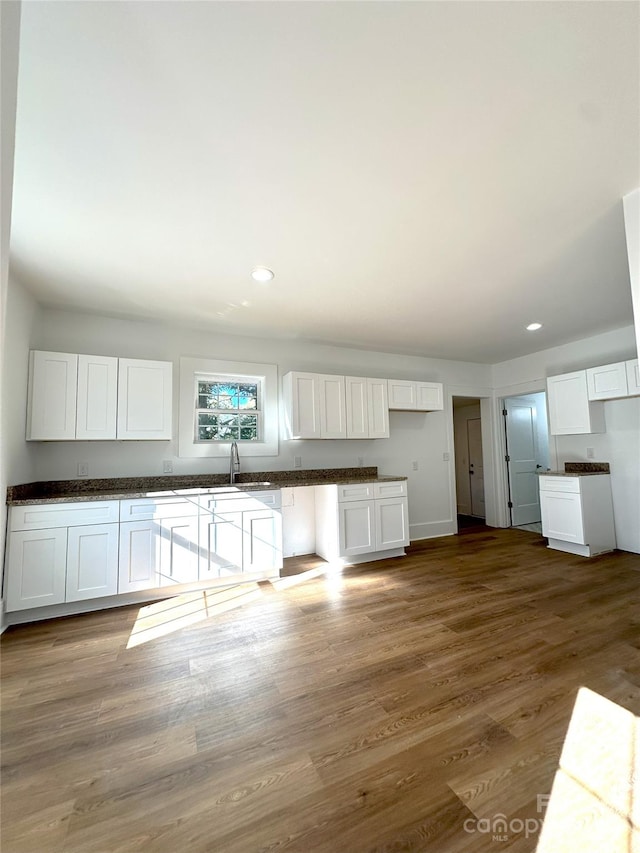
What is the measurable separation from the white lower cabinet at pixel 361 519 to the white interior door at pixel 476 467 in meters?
2.90

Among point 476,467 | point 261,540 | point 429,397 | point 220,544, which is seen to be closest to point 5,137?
point 220,544

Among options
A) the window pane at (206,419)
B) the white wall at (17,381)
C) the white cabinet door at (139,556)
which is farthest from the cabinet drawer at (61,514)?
the window pane at (206,419)

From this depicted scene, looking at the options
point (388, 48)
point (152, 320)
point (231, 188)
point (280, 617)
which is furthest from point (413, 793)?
point (152, 320)

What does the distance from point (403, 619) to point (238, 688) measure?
1285 millimetres

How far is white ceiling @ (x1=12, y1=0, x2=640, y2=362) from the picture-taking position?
1.16m

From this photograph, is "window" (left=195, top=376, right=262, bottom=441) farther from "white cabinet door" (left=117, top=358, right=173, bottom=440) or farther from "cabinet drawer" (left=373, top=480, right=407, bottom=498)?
"cabinet drawer" (left=373, top=480, right=407, bottom=498)

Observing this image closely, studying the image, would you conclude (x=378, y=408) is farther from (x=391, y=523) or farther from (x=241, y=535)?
(x=241, y=535)

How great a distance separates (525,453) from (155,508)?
556 centimetres

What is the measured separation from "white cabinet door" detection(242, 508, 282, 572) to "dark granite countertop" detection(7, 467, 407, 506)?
28 cm

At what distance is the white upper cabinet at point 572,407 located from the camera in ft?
13.8

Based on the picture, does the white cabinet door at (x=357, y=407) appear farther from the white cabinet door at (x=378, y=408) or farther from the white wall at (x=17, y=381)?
the white wall at (x=17, y=381)

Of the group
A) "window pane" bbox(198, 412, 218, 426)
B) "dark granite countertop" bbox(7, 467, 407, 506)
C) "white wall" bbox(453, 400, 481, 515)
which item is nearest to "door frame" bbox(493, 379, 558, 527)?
"white wall" bbox(453, 400, 481, 515)

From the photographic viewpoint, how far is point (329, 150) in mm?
1616

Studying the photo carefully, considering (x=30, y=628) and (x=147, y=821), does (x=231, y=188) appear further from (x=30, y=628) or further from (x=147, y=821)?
(x=30, y=628)
